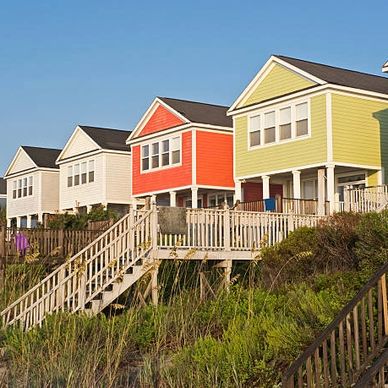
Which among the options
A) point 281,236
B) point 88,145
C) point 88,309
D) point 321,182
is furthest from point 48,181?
point 88,309

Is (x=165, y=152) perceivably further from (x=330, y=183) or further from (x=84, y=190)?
(x=330, y=183)

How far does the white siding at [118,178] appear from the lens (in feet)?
136

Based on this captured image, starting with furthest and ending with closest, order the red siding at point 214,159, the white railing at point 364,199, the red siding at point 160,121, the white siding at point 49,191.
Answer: the white siding at point 49,191, the red siding at point 160,121, the red siding at point 214,159, the white railing at point 364,199

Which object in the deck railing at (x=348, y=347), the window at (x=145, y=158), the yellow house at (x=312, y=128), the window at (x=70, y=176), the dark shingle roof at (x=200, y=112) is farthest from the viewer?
the window at (x=70, y=176)

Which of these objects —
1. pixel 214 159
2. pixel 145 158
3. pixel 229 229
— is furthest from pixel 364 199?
pixel 145 158

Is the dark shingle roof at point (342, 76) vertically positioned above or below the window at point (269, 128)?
above

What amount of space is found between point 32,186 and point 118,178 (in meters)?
10.6

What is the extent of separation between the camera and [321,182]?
24797 mm

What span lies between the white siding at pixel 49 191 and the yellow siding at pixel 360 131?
26.3m

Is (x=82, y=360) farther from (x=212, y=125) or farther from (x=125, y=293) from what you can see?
(x=212, y=125)

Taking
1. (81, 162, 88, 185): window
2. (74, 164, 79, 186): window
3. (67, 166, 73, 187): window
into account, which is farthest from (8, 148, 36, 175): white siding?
(81, 162, 88, 185): window

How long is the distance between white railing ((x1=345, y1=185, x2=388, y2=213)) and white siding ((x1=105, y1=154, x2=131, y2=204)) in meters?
20.1

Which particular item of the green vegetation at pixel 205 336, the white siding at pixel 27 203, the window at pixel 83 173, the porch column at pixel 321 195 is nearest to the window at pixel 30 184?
the white siding at pixel 27 203

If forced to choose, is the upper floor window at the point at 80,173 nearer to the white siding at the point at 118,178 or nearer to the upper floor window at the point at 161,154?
the white siding at the point at 118,178
